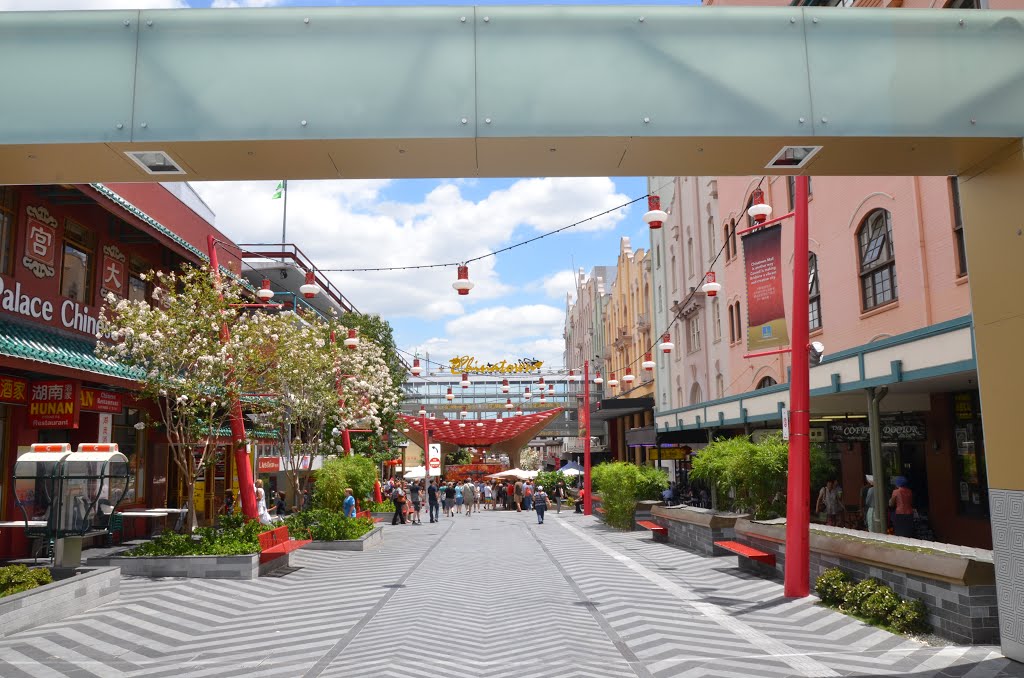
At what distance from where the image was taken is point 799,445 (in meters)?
12.5

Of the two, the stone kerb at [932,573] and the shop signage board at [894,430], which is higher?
the shop signage board at [894,430]

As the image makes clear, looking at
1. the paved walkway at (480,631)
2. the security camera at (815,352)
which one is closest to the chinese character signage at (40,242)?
the paved walkway at (480,631)

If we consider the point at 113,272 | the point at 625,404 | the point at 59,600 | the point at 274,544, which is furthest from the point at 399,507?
the point at 59,600

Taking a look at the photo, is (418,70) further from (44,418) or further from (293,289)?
(293,289)

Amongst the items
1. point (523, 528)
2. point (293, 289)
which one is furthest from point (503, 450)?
point (523, 528)

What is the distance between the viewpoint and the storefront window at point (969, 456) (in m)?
16.6

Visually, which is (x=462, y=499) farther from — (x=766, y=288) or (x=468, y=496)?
(x=766, y=288)

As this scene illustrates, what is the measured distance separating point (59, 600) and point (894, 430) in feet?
52.7

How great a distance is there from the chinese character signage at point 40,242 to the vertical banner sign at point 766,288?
13.8 m

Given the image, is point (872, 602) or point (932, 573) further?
point (872, 602)

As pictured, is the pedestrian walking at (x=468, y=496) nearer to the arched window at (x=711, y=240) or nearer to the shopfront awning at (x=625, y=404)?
the shopfront awning at (x=625, y=404)

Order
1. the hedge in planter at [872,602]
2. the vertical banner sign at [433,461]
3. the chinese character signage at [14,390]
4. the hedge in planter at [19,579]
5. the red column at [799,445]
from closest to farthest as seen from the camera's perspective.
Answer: the hedge in planter at [872,602], the hedge in planter at [19,579], the red column at [799,445], the chinese character signage at [14,390], the vertical banner sign at [433,461]

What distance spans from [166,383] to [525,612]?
861cm

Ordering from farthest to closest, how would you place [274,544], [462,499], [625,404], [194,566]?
[625,404] < [462,499] < [274,544] < [194,566]
